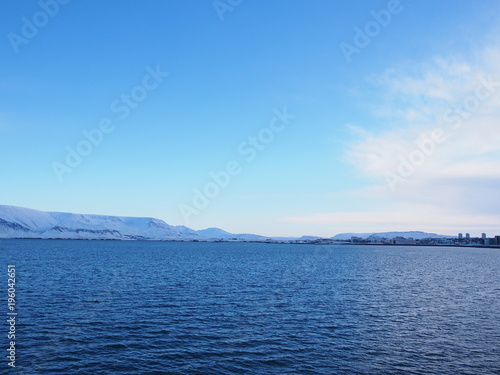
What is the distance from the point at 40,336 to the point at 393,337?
40.8 meters

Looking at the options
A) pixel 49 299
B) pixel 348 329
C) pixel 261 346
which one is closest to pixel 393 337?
pixel 348 329

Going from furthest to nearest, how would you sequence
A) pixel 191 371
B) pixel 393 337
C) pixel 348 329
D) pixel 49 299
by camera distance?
pixel 49 299, pixel 348 329, pixel 393 337, pixel 191 371

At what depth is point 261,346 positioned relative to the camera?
38438 mm

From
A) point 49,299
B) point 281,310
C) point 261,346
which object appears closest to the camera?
point 261,346

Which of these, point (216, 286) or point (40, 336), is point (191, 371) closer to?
point (40, 336)

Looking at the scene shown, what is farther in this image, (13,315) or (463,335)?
(13,315)

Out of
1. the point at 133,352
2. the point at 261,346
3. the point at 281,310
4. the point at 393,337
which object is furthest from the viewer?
the point at 281,310

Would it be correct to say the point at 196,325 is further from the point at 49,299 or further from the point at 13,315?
the point at 49,299

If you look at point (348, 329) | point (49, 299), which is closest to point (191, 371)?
point (348, 329)

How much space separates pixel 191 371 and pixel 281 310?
25470mm

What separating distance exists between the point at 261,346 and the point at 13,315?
3410 centimetres

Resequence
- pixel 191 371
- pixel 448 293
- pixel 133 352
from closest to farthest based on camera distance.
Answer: pixel 191 371, pixel 133 352, pixel 448 293

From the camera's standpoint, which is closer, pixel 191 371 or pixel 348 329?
pixel 191 371

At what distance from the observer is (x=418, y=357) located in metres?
36.3
